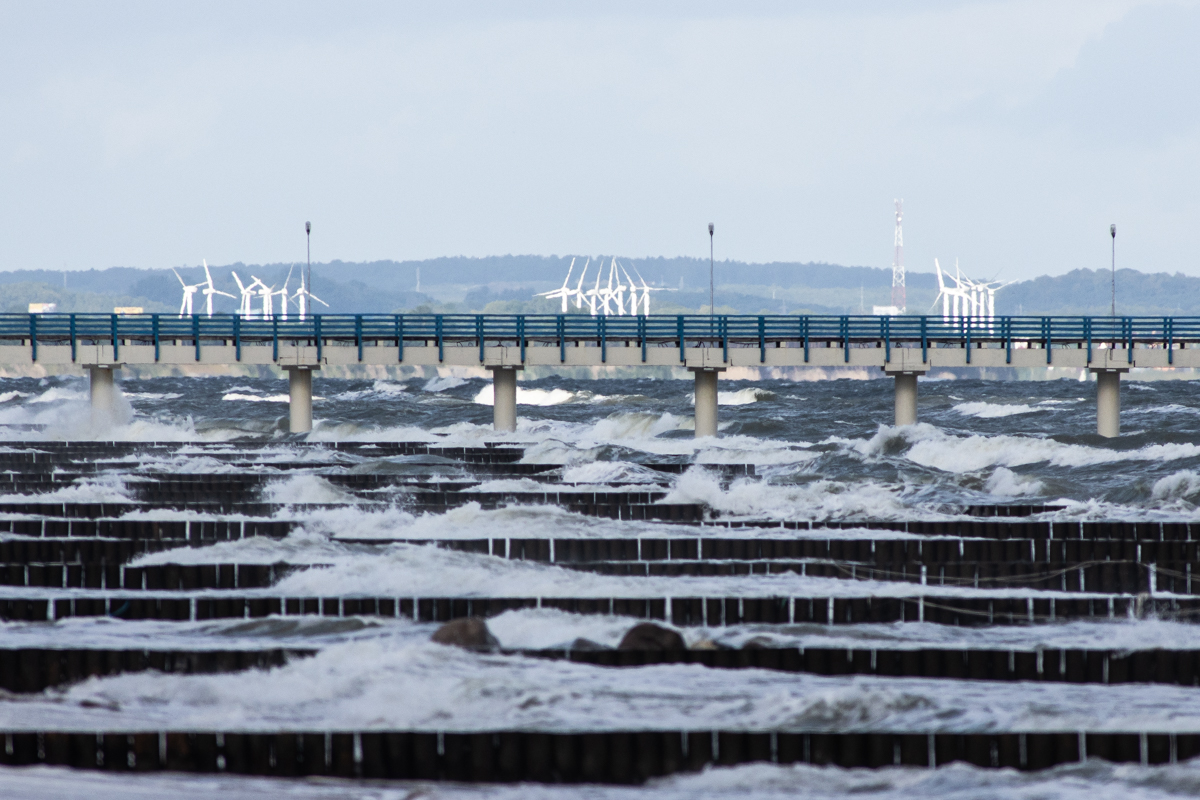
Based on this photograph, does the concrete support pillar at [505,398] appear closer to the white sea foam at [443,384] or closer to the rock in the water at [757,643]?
the rock in the water at [757,643]

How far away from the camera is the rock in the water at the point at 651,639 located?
1343cm

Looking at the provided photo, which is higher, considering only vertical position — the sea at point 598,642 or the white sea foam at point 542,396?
the sea at point 598,642

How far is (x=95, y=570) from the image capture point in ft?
58.1

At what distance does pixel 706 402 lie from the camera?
44031 mm

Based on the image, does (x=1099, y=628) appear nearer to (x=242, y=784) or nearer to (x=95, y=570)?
(x=242, y=784)

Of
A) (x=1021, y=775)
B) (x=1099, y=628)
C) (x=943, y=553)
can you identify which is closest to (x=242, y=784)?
(x=1021, y=775)

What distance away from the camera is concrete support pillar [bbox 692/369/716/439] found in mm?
43562

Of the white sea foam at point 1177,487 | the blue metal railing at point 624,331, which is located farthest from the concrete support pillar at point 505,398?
the white sea foam at point 1177,487

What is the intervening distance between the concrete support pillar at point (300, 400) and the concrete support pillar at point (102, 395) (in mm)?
5842

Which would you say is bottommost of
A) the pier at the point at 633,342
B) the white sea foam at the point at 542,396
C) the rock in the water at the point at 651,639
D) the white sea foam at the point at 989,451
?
the white sea foam at the point at 542,396

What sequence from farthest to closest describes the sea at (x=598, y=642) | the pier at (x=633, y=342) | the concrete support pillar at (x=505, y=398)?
the concrete support pillar at (x=505, y=398) < the pier at (x=633, y=342) < the sea at (x=598, y=642)

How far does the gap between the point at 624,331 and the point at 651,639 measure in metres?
30.2

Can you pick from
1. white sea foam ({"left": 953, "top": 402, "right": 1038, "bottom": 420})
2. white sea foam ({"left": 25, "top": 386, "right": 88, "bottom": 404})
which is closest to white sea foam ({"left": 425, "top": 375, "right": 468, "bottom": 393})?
white sea foam ({"left": 25, "top": 386, "right": 88, "bottom": 404})

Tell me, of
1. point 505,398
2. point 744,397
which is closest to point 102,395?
point 505,398
